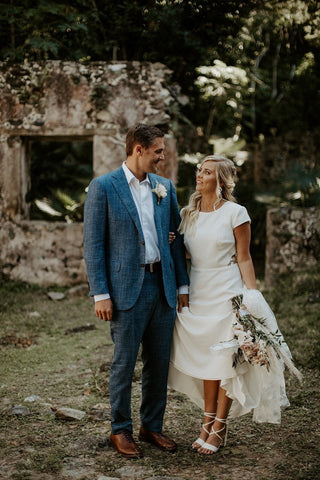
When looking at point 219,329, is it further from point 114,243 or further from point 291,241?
point 291,241

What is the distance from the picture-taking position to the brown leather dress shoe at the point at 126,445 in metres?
3.22

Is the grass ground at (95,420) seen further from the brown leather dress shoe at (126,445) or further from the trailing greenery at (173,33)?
the trailing greenery at (173,33)

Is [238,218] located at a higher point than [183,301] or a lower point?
higher

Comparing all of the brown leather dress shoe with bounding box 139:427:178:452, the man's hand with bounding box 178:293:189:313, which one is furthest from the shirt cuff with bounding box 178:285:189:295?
the brown leather dress shoe with bounding box 139:427:178:452

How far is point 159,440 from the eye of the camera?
3385mm

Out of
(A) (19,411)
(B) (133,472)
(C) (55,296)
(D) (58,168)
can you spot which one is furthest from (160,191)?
(D) (58,168)

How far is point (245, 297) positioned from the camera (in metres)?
3.27

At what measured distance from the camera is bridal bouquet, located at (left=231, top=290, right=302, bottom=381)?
3.09m

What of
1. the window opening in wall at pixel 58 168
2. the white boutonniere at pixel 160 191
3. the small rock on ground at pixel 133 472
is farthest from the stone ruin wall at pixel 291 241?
the small rock on ground at pixel 133 472

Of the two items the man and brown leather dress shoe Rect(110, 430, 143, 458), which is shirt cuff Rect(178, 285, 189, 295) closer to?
the man

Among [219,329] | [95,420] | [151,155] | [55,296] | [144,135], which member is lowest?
[55,296]

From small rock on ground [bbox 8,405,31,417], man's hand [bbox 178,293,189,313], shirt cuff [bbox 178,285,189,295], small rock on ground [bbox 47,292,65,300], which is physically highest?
shirt cuff [bbox 178,285,189,295]

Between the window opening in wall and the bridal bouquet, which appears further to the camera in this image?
the window opening in wall

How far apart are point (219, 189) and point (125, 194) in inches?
24.5
